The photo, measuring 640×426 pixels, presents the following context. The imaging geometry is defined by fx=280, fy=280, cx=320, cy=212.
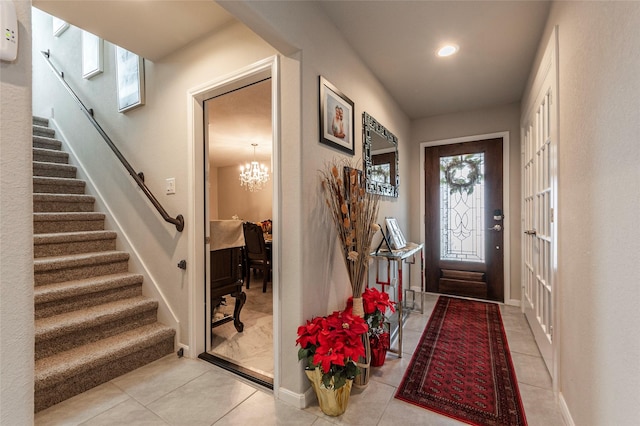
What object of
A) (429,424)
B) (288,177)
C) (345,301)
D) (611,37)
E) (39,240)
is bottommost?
(429,424)

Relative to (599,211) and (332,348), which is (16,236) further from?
(599,211)

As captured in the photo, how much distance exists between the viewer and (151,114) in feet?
7.72

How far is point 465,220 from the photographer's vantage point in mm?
3604

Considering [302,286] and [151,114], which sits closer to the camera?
[302,286]

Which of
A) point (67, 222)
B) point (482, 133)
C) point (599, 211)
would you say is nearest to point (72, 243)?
point (67, 222)

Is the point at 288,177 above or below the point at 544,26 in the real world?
below

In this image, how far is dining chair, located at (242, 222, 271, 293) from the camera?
13.3ft

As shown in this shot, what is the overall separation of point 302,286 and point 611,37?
1630 millimetres

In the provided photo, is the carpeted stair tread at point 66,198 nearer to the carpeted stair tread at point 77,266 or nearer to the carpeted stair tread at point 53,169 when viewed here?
the carpeted stair tread at point 53,169

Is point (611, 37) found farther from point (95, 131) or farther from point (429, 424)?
point (95, 131)

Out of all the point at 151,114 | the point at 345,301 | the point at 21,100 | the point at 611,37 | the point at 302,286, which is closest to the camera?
the point at 21,100

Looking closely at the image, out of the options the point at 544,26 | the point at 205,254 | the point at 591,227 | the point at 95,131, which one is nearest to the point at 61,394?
the point at 205,254

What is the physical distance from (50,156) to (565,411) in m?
4.79

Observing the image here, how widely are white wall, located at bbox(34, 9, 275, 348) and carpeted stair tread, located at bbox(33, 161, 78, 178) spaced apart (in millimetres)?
200
